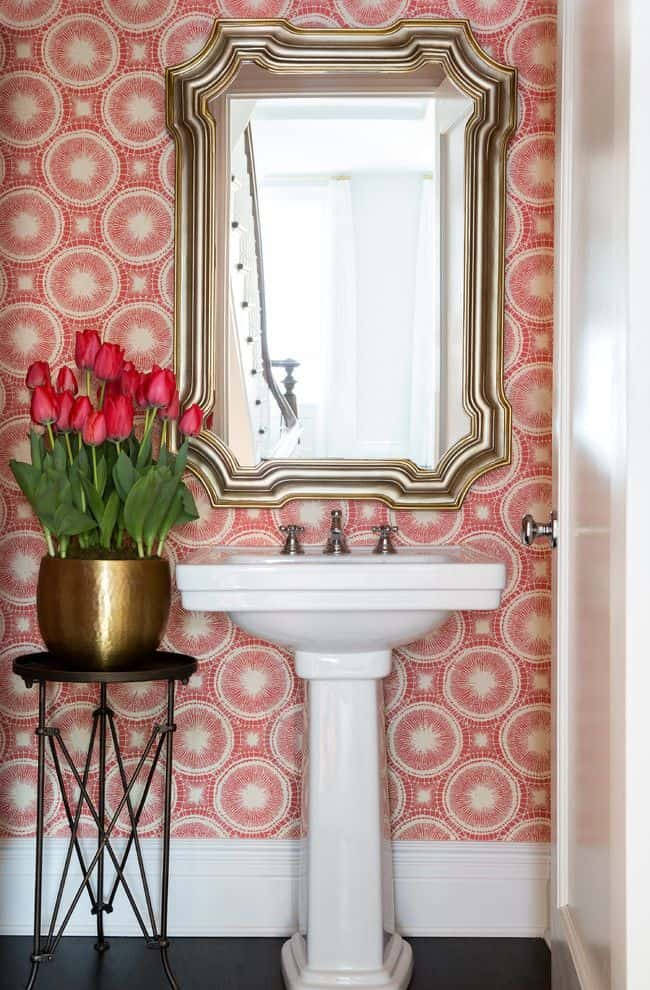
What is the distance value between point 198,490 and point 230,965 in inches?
39.4

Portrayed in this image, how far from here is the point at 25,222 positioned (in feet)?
7.66

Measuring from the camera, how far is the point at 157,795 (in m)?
2.32

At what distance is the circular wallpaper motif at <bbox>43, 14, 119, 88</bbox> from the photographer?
2.34 metres

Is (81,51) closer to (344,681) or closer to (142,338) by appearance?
(142,338)

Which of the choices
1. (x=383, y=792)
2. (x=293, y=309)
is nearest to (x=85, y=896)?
(x=383, y=792)

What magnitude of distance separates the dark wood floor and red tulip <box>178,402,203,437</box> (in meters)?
1.08

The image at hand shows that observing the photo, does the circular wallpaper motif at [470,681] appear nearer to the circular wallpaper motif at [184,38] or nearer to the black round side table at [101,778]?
the black round side table at [101,778]

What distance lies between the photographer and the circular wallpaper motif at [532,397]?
231cm

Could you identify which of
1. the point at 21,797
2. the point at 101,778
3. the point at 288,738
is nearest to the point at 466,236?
the point at 288,738

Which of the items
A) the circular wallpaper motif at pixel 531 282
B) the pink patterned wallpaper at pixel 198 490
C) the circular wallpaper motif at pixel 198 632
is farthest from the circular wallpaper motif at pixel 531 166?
the circular wallpaper motif at pixel 198 632

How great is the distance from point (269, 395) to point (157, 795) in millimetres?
934

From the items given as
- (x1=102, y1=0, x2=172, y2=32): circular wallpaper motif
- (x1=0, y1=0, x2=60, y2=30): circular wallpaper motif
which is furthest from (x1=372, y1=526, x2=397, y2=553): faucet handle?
(x1=0, y1=0, x2=60, y2=30): circular wallpaper motif

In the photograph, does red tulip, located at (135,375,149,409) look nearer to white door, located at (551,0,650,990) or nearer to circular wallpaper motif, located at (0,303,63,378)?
circular wallpaper motif, located at (0,303,63,378)

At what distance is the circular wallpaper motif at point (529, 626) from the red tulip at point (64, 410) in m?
1.05
